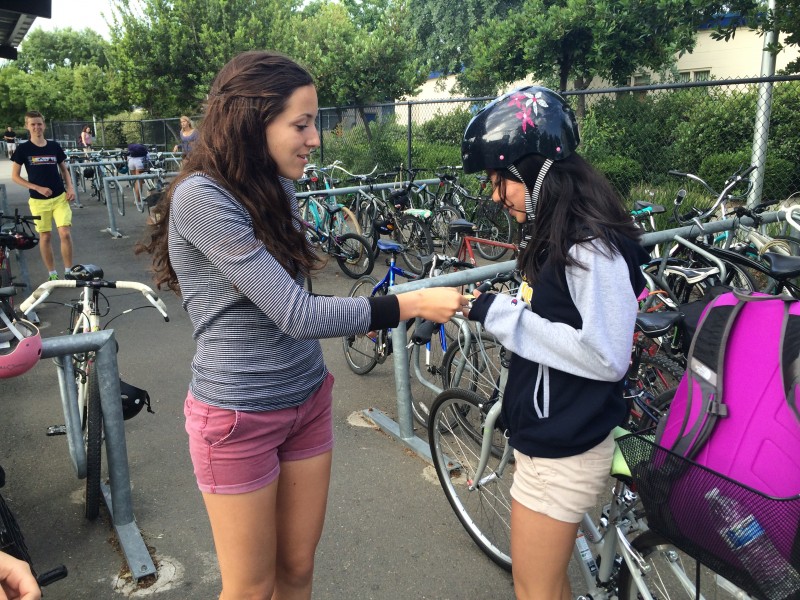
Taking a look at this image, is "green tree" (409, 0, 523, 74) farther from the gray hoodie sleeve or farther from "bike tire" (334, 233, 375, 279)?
the gray hoodie sleeve

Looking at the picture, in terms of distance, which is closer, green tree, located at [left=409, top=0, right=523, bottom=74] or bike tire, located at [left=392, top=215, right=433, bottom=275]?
bike tire, located at [left=392, top=215, right=433, bottom=275]

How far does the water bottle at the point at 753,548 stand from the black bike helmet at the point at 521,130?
0.95m

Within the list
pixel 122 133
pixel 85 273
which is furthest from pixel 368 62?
pixel 122 133

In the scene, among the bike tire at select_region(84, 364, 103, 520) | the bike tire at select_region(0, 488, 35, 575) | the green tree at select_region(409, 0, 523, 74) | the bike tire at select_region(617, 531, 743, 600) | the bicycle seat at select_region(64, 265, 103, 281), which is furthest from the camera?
the green tree at select_region(409, 0, 523, 74)

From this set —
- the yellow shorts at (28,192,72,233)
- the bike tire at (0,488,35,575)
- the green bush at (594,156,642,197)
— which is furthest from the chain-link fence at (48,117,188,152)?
the bike tire at (0,488,35,575)

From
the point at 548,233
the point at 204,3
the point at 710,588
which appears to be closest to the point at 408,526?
the point at 710,588

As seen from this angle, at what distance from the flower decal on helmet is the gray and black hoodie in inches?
15.9

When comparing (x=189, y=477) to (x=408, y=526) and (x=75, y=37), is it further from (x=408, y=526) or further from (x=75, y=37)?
(x=75, y=37)

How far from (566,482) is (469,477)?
1.39 metres

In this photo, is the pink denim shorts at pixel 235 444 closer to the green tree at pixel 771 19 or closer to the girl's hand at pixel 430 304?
the girl's hand at pixel 430 304

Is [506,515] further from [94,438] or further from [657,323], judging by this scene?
[94,438]

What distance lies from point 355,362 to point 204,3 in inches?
776

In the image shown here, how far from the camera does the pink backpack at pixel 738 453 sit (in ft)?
4.31

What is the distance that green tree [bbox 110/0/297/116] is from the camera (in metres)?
→ 20.8
